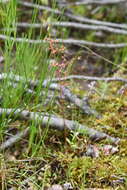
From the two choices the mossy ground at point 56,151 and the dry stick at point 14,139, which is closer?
the mossy ground at point 56,151

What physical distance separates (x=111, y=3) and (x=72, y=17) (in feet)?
1.58

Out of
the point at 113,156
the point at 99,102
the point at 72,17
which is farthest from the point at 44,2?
the point at 113,156

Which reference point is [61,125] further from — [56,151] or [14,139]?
[14,139]

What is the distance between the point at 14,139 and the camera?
A: 7.28ft

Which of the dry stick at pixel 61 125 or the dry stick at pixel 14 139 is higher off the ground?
the dry stick at pixel 61 125

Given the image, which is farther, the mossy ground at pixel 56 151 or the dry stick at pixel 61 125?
the dry stick at pixel 61 125

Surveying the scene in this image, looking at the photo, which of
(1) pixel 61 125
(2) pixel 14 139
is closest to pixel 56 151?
(1) pixel 61 125

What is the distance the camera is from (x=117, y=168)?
6.67 feet

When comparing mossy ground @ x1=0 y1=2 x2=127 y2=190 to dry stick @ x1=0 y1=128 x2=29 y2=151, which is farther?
dry stick @ x1=0 y1=128 x2=29 y2=151

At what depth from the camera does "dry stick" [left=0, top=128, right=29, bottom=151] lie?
216cm

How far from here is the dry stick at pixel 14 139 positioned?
216cm

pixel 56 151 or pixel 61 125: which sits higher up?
pixel 61 125

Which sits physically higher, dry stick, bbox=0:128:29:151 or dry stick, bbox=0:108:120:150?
dry stick, bbox=0:108:120:150

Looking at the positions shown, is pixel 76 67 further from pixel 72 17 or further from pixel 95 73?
pixel 72 17
